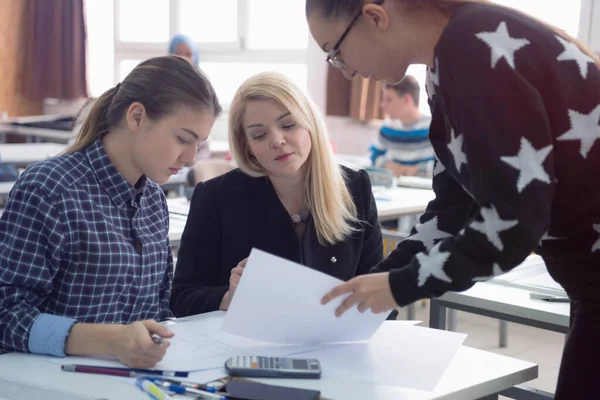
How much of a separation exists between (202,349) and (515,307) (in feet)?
2.61

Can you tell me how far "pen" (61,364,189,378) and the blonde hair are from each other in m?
0.80

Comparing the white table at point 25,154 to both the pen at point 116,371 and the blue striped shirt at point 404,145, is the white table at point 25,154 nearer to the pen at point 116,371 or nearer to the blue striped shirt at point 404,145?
the blue striped shirt at point 404,145

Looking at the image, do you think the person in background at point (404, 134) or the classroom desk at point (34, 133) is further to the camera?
the classroom desk at point (34, 133)

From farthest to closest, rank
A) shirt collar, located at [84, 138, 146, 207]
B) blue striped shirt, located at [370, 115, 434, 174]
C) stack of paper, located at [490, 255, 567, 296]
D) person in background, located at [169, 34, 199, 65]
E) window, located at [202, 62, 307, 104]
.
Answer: window, located at [202, 62, 307, 104]
person in background, located at [169, 34, 199, 65]
blue striped shirt, located at [370, 115, 434, 174]
stack of paper, located at [490, 255, 567, 296]
shirt collar, located at [84, 138, 146, 207]

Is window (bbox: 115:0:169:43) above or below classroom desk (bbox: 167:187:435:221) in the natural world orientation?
above

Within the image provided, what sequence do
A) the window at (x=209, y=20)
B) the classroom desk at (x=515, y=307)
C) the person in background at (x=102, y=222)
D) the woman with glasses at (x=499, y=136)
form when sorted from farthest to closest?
the window at (x=209, y=20) < the classroom desk at (x=515, y=307) < the person in background at (x=102, y=222) < the woman with glasses at (x=499, y=136)

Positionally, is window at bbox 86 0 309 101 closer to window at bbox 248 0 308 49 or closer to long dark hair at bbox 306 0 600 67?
window at bbox 248 0 308 49

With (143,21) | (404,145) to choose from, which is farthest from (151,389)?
(143,21)

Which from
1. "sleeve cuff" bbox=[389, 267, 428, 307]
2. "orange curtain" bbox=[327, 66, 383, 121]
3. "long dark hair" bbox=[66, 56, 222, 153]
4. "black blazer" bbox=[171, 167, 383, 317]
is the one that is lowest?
"orange curtain" bbox=[327, 66, 383, 121]

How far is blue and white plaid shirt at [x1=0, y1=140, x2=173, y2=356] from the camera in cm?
130

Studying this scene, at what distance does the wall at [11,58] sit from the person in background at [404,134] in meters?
4.44

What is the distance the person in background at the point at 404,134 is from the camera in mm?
4840

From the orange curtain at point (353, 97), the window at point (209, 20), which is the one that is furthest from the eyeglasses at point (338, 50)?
the window at point (209, 20)

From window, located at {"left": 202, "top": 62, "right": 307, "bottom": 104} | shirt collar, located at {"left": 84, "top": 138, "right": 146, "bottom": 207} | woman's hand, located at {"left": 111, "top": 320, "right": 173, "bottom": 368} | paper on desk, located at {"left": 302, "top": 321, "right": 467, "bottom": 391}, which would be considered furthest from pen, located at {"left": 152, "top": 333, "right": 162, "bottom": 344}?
window, located at {"left": 202, "top": 62, "right": 307, "bottom": 104}
